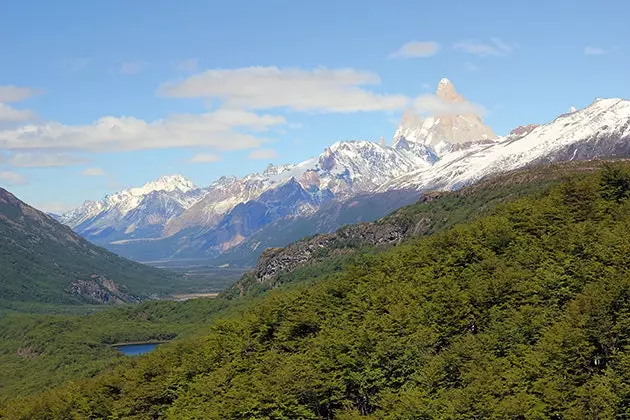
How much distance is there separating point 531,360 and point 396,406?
65.2 ft

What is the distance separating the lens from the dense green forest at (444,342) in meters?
96.1

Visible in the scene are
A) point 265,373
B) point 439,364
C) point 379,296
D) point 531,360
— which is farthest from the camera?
point 379,296

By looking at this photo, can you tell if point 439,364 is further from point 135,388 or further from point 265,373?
point 135,388

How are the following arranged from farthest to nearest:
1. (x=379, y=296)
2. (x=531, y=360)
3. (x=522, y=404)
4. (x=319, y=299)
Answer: (x=319, y=299) < (x=379, y=296) < (x=531, y=360) < (x=522, y=404)

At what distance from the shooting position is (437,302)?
132 metres

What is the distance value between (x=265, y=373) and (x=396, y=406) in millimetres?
35142

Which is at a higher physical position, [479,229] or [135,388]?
[479,229]

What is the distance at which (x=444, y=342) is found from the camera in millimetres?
121438

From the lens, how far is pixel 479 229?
166 meters

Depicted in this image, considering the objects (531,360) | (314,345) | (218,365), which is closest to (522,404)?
(531,360)

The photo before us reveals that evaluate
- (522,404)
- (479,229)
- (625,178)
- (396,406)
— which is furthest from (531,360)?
(625,178)

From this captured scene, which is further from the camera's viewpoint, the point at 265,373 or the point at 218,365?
the point at 218,365

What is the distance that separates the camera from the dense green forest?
96125 millimetres

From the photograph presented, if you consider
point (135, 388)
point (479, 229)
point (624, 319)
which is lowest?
point (135, 388)
